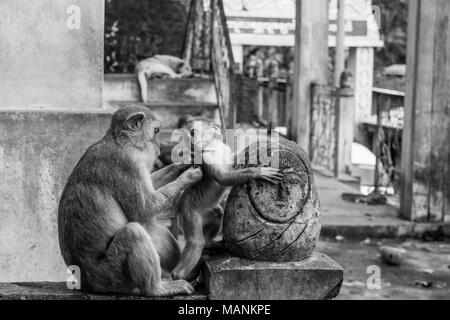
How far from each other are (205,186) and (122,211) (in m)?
0.51

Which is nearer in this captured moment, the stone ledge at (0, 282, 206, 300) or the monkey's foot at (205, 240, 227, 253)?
the stone ledge at (0, 282, 206, 300)

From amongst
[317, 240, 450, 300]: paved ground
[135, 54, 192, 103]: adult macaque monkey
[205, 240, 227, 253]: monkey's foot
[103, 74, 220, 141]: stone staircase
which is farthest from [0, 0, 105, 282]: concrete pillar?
[135, 54, 192, 103]: adult macaque monkey

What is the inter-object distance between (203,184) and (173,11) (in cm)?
1627

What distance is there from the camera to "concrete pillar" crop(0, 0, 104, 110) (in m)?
7.28

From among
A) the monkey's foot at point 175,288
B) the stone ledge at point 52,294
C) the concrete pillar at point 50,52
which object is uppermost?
the concrete pillar at point 50,52

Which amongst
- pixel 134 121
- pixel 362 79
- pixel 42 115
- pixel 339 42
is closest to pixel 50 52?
pixel 42 115

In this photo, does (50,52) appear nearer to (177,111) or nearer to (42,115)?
(42,115)

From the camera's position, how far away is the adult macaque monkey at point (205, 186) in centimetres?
530

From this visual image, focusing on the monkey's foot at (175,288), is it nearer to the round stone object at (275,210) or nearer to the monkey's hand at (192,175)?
the round stone object at (275,210)

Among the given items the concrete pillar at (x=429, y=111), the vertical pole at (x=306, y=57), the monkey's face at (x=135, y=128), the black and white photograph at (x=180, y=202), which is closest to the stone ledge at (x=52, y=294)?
the black and white photograph at (x=180, y=202)

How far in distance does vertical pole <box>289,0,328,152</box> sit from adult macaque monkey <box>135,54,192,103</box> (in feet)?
6.60

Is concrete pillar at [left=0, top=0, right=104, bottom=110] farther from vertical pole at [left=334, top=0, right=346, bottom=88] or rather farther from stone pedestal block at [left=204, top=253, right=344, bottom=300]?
vertical pole at [left=334, top=0, right=346, bottom=88]

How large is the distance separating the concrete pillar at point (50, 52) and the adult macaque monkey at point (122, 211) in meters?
2.11

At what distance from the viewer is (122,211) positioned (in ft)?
17.3
